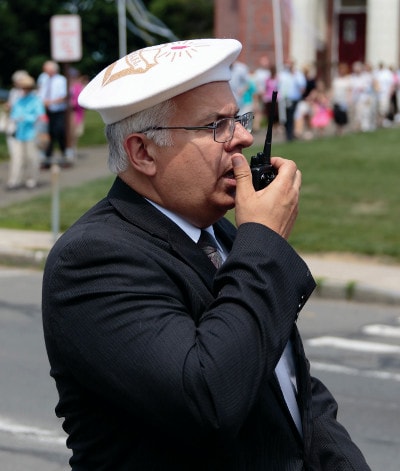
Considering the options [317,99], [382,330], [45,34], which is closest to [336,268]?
[382,330]

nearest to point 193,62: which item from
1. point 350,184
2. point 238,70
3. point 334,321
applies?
point 334,321

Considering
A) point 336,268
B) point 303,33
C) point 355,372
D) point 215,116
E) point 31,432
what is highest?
point 215,116

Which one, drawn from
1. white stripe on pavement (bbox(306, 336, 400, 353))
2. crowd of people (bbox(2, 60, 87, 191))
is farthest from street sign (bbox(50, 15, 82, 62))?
white stripe on pavement (bbox(306, 336, 400, 353))

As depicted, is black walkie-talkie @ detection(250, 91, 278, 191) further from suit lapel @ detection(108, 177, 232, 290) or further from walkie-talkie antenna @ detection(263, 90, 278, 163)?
suit lapel @ detection(108, 177, 232, 290)

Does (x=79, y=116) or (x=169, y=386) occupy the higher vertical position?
(x=169, y=386)

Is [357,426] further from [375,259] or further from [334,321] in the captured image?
[375,259]

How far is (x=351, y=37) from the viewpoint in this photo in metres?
43.6

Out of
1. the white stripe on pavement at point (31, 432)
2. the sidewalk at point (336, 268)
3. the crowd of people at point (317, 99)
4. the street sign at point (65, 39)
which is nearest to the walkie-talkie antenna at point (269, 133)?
the white stripe on pavement at point (31, 432)

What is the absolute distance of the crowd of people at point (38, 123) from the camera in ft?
60.5

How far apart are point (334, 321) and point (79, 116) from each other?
1515cm

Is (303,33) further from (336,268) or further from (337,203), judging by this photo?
(336,268)

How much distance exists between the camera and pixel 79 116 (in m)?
24.2

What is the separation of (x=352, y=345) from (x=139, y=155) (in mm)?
6696

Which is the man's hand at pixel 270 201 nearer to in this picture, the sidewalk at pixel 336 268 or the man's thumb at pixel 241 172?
the man's thumb at pixel 241 172
